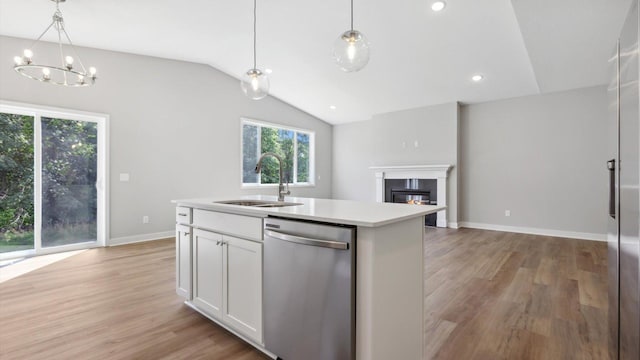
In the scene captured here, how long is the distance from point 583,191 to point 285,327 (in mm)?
5790

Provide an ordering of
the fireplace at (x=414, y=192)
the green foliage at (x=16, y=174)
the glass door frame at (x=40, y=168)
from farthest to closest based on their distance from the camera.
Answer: the fireplace at (x=414, y=192) → the glass door frame at (x=40, y=168) → the green foliage at (x=16, y=174)

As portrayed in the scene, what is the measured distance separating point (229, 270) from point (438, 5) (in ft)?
12.0

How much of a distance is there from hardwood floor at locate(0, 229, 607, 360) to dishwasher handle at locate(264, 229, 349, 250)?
0.77 metres

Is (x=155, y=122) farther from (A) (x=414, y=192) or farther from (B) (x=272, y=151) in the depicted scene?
(A) (x=414, y=192)

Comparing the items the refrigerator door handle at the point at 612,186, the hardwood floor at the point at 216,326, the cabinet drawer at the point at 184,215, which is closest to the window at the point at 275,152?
the hardwood floor at the point at 216,326

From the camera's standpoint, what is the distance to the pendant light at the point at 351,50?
2361mm

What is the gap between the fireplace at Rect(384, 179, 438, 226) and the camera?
20.9ft

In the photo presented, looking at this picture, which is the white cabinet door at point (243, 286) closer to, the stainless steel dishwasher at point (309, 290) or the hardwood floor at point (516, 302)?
the stainless steel dishwasher at point (309, 290)

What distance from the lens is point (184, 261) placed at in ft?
7.98

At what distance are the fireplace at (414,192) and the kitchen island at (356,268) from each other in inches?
190

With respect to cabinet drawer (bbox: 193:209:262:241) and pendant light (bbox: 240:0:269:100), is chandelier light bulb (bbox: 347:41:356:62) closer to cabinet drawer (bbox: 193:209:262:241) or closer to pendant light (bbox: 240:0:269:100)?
pendant light (bbox: 240:0:269:100)

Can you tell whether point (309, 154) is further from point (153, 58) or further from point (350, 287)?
point (350, 287)

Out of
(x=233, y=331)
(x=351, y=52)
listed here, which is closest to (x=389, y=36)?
(x=351, y=52)

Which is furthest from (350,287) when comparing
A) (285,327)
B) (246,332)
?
(246,332)
